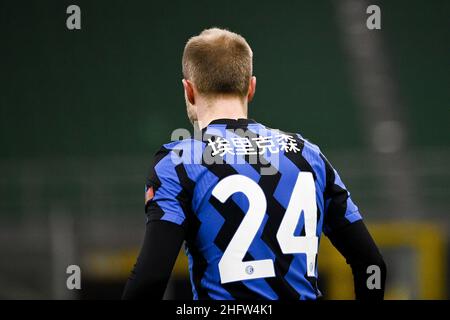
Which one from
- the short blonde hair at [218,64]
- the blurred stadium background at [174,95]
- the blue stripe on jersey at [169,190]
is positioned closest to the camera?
the blue stripe on jersey at [169,190]

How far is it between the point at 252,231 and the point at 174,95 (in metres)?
8.58

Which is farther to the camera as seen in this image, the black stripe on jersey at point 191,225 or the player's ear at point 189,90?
the player's ear at point 189,90

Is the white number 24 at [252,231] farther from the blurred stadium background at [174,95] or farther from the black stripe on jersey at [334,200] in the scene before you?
the blurred stadium background at [174,95]

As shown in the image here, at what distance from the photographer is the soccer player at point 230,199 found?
1.79m

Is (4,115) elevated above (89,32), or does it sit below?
below

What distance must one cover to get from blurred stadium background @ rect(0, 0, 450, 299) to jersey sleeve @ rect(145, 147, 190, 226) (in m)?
6.45

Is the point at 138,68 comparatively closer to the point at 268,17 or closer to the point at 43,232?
the point at 268,17

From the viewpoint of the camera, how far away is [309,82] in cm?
1033

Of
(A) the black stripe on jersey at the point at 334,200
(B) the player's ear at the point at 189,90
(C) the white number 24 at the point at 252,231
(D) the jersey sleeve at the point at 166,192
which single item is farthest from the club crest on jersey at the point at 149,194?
(A) the black stripe on jersey at the point at 334,200

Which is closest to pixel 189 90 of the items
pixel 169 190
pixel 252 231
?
pixel 169 190

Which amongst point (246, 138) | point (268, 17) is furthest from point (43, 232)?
point (246, 138)

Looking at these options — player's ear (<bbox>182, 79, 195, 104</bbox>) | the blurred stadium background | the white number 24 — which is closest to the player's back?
the white number 24

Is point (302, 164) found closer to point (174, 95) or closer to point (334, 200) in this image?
point (334, 200)

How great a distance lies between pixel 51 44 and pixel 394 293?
19.5 feet
